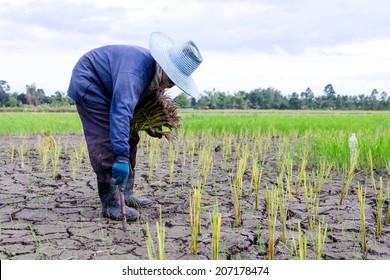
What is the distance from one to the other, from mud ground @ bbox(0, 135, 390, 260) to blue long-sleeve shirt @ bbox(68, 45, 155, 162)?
522mm

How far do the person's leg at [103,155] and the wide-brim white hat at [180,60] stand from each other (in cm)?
55

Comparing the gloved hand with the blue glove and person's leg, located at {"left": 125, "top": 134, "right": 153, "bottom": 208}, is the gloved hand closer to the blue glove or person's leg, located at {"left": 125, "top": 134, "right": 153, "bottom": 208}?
person's leg, located at {"left": 125, "top": 134, "right": 153, "bottom": 208}

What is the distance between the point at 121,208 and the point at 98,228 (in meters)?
0.19

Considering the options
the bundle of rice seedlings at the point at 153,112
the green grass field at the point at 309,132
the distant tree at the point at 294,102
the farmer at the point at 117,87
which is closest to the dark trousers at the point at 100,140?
the farmer at the point at 117,87

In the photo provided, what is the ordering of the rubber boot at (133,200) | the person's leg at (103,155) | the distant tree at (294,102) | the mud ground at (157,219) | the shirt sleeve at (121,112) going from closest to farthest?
the mud ground at (157,219), the shirt sleeve at (121,112), the person's leg at (103,155), the rubber boot at (133,200), the distant tree at (294,102)

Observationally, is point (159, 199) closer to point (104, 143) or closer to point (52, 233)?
point (104, 143)

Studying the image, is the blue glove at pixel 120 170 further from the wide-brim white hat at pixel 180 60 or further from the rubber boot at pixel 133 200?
the rubber boot at pixel 133 200

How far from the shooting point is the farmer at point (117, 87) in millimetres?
2834

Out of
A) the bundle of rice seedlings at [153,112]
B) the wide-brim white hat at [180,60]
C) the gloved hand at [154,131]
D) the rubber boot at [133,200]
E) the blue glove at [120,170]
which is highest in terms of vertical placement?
the wide-brim white hat at [180,60]

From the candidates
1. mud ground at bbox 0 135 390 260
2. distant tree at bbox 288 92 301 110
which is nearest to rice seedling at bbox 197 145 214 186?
mud ground at bbox 0 135 390 260

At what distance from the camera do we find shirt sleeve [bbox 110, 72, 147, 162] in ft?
9.21

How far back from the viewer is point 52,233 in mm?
2920
